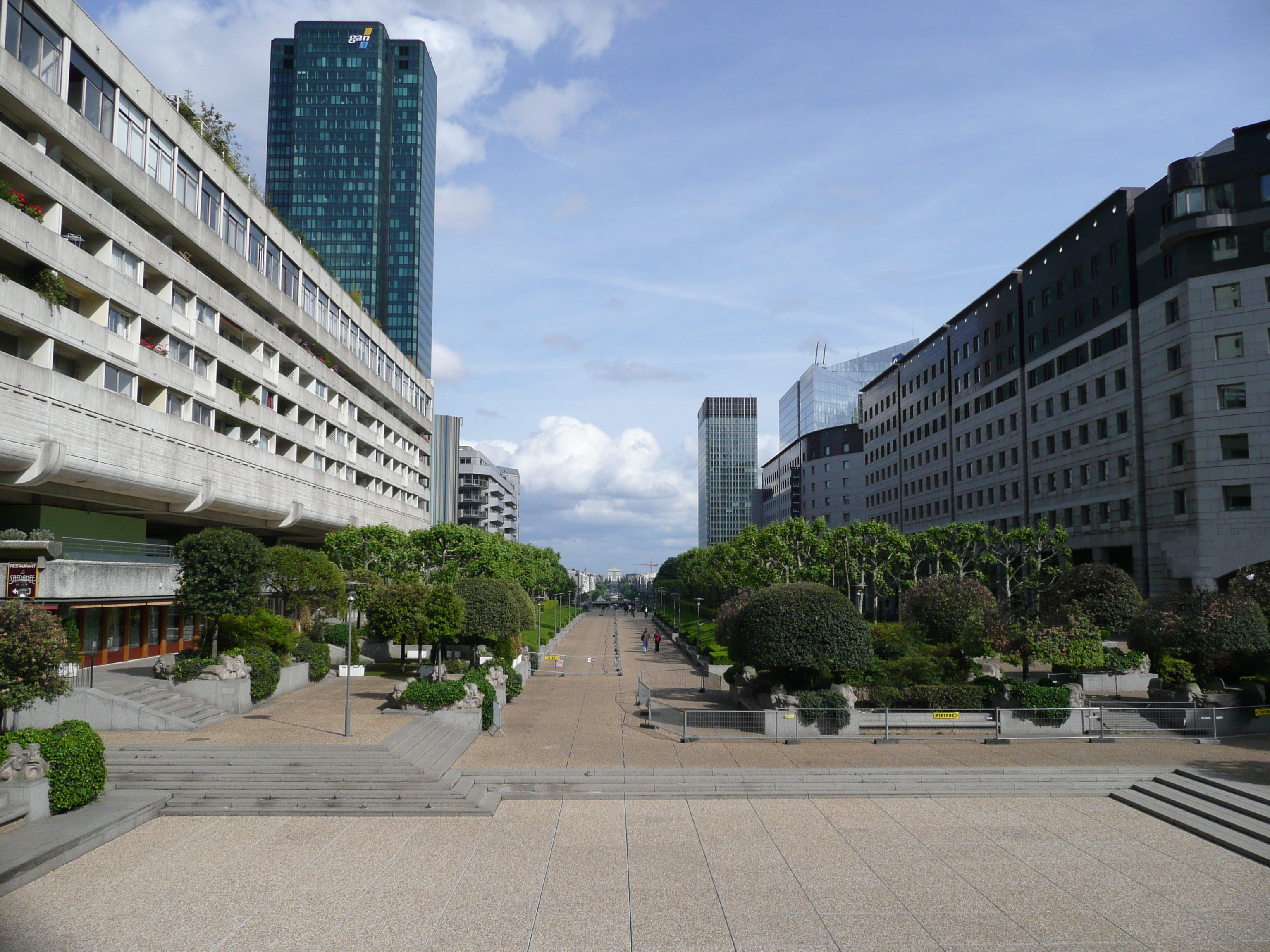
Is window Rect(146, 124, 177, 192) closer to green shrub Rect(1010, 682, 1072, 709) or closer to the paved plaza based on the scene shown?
the paved plaza

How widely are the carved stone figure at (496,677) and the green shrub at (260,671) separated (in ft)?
25.1

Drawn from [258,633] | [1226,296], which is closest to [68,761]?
[258,633]

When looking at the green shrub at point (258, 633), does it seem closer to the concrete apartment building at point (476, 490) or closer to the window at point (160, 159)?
the window at point (160, 159)

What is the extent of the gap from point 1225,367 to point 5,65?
Answer: 59115 millimetres

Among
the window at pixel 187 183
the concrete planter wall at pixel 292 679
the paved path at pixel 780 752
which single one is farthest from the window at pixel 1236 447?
the window at pixel 187 183

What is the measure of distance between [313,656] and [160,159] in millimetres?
24282

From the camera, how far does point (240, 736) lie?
23891mm

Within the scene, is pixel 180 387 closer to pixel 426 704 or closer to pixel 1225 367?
pixel 426 704

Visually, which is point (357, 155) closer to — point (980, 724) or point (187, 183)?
point (187, 183)

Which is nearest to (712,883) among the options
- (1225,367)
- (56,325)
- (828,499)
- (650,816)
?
(650,816)

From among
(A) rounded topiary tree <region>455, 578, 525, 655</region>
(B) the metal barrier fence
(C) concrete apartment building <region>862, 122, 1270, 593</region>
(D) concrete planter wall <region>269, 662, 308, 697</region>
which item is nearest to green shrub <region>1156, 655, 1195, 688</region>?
(B) the metal barrier fence

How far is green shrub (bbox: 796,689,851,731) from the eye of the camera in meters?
26.1

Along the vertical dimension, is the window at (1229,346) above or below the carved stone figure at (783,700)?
above

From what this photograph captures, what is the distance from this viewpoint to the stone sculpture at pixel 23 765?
1703cm
